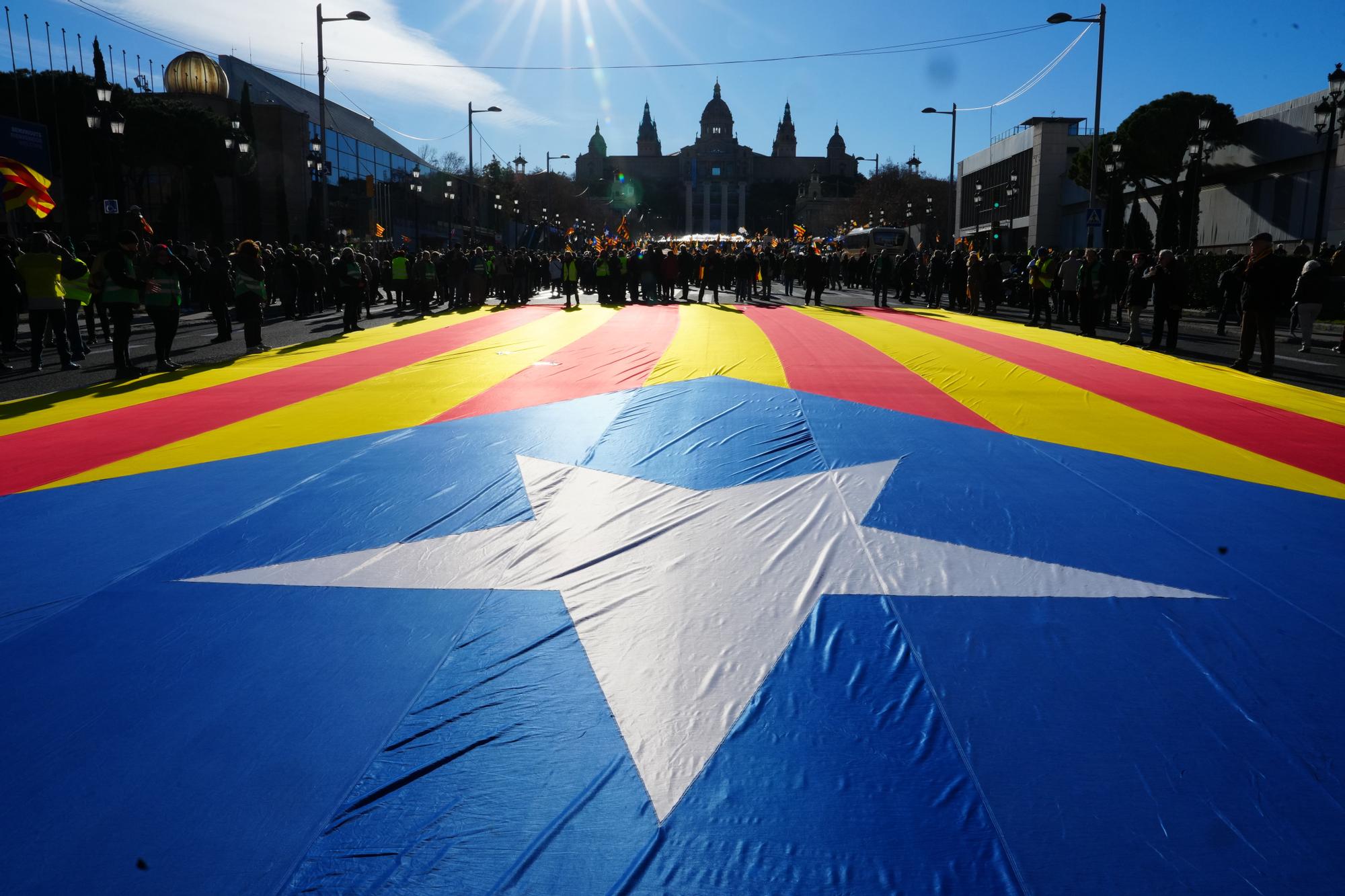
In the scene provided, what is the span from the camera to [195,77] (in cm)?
5700

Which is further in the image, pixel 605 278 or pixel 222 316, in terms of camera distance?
pixel 605 278

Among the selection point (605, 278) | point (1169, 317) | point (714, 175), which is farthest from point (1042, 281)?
point (714, 175)

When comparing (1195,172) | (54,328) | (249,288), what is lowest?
(54,328)

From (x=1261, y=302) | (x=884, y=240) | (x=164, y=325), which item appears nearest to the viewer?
(x=164, y=325)

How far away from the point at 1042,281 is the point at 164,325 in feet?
54.1

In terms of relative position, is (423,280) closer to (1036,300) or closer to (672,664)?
(1036,300)

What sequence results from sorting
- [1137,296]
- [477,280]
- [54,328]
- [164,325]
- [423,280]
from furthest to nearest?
[477,280] < [423,280] < [1137,296] < [54,328] < [164,325]

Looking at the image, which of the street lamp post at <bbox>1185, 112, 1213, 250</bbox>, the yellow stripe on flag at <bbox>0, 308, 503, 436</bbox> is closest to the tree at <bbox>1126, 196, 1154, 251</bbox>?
the street lamp post at <bbox>1185, 112, 1213, 250</bbox>

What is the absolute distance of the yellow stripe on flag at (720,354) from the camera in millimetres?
10953

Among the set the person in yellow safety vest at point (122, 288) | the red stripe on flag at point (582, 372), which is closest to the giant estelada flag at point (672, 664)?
the red stripe on flag at point (582, 372)

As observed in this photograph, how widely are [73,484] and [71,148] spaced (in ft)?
144

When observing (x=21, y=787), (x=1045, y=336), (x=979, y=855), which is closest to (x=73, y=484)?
(x=21, y=787)

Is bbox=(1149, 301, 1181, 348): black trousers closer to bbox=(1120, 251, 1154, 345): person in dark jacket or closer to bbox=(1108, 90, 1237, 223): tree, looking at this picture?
bbox=(1120, 251, 1154, 345): person in dark jacket

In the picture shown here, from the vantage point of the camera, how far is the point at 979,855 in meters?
2.35
